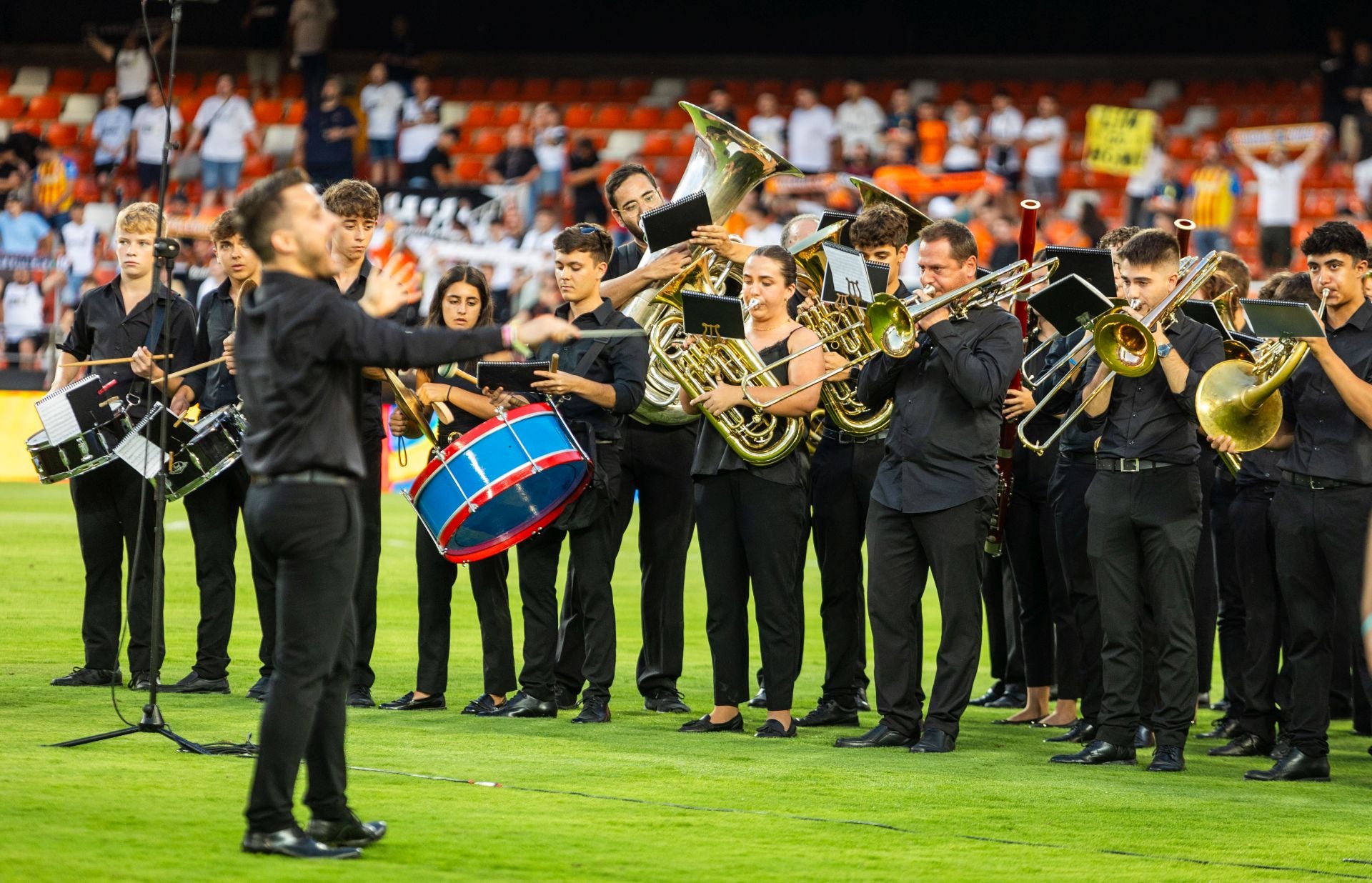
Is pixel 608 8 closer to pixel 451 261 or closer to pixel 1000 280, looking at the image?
pixel 451 261

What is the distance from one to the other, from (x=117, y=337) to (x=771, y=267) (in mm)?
3203

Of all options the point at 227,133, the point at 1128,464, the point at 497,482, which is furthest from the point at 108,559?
the point at 227,133

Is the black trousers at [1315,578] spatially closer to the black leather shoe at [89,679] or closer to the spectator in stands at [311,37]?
the black leather shoe at [89,679]

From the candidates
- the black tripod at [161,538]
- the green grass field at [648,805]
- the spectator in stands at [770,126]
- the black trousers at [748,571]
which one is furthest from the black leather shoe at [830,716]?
the spectator in stands at [770,126]

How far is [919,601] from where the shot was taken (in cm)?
733

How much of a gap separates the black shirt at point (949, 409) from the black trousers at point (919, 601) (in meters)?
0.09

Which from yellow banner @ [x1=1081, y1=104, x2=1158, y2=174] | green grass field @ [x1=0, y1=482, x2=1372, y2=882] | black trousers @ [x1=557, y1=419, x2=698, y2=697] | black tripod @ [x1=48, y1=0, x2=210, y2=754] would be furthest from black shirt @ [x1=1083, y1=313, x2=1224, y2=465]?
yellow banner @ [x1=1081, y1=104, x2=1158, y2=174]

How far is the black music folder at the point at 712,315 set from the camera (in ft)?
23.2

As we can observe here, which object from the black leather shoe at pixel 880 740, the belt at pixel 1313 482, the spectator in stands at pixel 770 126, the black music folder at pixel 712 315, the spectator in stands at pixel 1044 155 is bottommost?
the black leather shoe at pixel 880 740

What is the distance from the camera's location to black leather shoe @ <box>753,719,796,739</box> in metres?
7.32

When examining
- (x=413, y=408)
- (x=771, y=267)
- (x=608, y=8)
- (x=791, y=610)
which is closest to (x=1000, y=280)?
(x=771, y=267)

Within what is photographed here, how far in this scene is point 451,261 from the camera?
20.8m

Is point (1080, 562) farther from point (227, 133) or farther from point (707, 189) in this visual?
point (227, 133)

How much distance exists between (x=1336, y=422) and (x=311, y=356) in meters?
4.23
